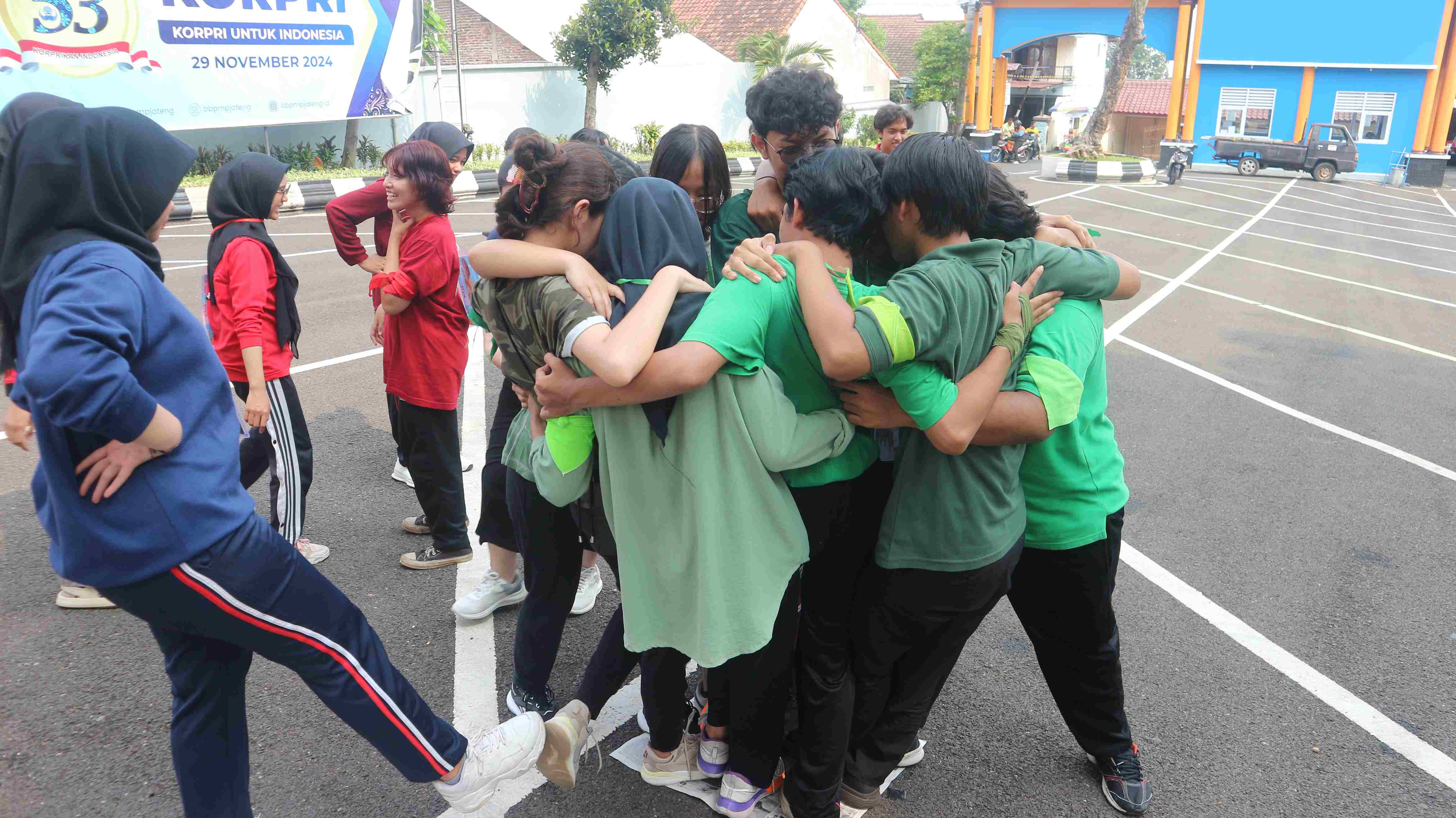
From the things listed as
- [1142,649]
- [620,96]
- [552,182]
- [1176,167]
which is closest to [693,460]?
[552,182]

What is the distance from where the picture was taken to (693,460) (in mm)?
2092

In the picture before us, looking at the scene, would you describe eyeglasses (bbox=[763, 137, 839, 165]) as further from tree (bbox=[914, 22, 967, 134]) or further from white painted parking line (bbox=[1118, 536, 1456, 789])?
tree (bbox=[914, 22, 967, 134])

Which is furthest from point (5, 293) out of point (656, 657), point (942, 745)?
point (942, 745)

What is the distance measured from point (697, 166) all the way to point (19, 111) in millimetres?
1847

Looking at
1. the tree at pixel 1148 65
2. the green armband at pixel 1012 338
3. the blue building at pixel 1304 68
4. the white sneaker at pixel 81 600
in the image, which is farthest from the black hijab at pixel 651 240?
the tree at pixel 1148 65

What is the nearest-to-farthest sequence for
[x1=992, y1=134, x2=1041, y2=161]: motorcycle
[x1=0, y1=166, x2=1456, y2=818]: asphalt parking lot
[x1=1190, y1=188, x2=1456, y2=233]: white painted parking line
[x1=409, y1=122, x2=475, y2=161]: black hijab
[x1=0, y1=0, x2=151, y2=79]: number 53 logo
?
1. [x1=0, y1=166, x2=1456, y2=818]: asphalt parking lot
2. [x1=409, y1=122, x2=475, y2=161]: black hijab
3. [x1=0, y1=0, x2=151, y2=79]: number 53 logo
4. [x1=1190, y1=188, x2=1456, y2=233]: white painted parking line
5. [x1=992, y1=134, x2=1041, y2=161]: motorcycle

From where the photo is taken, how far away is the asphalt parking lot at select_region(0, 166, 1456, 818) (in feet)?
8.86

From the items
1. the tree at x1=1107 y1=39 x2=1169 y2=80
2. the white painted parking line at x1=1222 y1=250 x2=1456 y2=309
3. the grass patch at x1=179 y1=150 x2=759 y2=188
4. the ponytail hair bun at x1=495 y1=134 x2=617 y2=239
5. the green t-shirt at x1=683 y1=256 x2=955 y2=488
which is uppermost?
the tree at x1=1107 y1=39 x2=1169 y2=80

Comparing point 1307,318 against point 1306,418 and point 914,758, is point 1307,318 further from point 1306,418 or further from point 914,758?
point 914,758

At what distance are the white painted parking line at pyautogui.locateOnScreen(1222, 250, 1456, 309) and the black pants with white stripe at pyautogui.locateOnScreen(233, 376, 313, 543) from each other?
38.2ft

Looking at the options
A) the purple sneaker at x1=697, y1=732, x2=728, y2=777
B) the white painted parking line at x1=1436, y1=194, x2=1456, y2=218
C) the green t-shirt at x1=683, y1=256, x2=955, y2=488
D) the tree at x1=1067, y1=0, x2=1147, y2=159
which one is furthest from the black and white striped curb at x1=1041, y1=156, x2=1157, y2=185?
the green t-shirt at x1=683, y1=256, x2=955, y2=488

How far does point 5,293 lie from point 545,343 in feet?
3.84

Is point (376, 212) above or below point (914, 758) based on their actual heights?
above

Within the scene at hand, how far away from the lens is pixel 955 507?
7.25 ft
